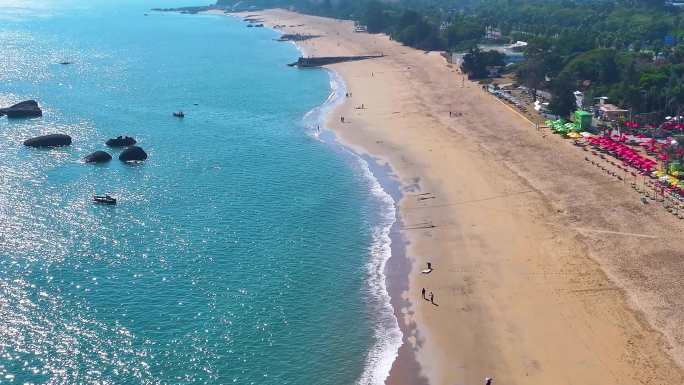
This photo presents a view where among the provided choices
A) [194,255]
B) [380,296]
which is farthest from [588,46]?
[194,255]

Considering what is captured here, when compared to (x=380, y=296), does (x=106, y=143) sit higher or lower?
higher

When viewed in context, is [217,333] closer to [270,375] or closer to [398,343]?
[270,375]

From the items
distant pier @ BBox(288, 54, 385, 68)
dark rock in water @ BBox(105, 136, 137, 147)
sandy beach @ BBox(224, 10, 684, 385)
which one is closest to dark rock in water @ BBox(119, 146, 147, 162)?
dark rock in water @ BBox(105, 136, 137, 147)

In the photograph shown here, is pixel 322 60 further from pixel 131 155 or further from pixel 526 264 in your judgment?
pixel 526 264

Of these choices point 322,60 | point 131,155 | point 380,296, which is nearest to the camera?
point 380,296

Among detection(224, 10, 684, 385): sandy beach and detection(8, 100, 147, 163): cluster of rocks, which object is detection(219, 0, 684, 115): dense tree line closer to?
detection(224, 10, 684, 385): sandy beach

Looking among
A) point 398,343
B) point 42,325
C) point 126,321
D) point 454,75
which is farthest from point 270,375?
point 454,75

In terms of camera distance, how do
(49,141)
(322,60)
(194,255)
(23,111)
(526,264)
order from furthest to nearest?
(322,60), (23,111), (49,141), (194,255), (526,264)
